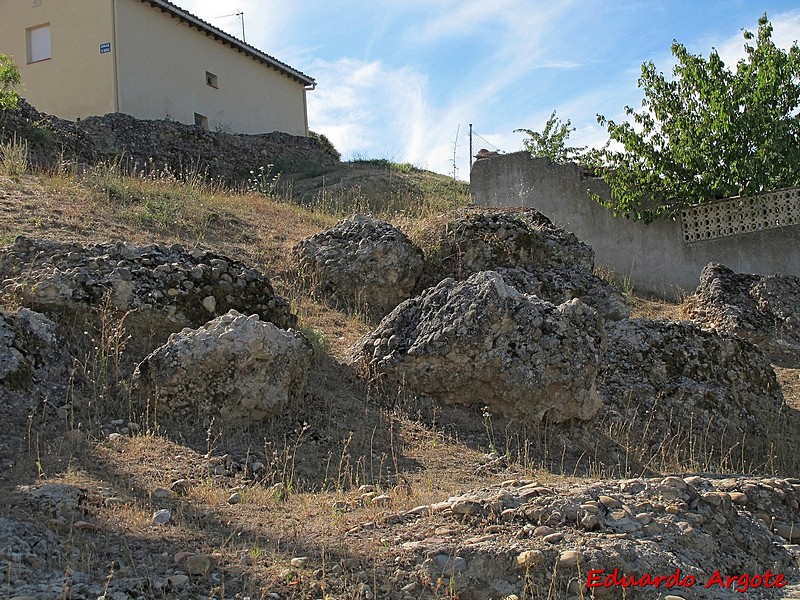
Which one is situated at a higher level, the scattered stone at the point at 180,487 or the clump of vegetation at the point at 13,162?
the clump of vegetation at the point at 13,162

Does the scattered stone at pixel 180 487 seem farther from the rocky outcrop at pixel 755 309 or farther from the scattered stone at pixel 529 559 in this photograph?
the rocky outcrop at pixel 755 309

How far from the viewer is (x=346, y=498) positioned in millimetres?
4602

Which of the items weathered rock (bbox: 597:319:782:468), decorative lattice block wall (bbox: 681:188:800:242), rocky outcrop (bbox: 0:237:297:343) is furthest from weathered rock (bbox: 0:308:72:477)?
decorative lattice block wall (bbox: 681:188:800:242)

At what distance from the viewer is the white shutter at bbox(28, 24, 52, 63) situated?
778 inches

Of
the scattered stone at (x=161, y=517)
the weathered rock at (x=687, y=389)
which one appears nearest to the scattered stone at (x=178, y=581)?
the scattered stone at (x=161, y=517)

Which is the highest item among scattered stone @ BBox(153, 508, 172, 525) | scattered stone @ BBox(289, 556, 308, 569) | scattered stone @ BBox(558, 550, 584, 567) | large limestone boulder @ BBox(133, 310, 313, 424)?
large limestone boulder @ BBox(133, 310, 313, 424)

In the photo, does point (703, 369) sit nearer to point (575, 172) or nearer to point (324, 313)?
point (324, 313)

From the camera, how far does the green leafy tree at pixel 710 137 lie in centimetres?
1188

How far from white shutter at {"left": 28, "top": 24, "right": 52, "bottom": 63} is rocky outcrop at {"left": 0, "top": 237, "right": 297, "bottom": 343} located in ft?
49.5

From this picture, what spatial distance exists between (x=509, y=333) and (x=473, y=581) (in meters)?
3.00

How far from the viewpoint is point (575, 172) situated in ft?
43.2

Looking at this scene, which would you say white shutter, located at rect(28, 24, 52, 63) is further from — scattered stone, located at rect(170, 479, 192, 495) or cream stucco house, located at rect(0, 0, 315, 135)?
scattered stone, located at rect(170, 479, 192, 495)

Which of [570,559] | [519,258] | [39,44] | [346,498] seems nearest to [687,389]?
[519,258]

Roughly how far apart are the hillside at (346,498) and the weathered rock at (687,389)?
225mm
